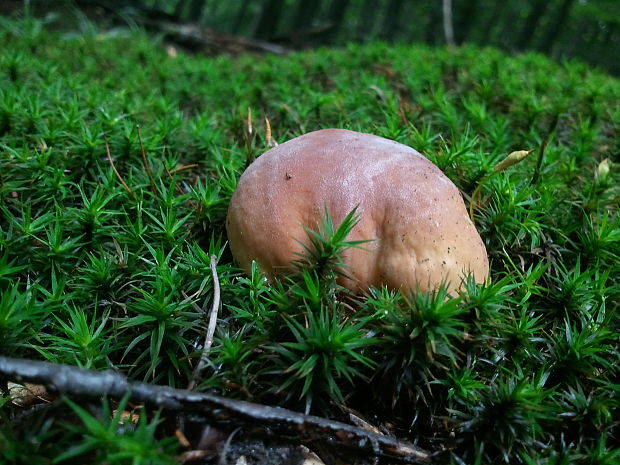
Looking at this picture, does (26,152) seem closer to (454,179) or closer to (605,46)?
(454,179)

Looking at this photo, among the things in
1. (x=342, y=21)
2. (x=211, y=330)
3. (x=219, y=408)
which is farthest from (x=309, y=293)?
(x=342, y=21)

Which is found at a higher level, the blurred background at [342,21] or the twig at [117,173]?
the blurred background at [342,21]

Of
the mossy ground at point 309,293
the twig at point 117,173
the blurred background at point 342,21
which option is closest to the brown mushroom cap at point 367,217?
the mossy ground at point 309,293

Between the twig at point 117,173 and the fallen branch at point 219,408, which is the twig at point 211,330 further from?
the twig at point 117,173

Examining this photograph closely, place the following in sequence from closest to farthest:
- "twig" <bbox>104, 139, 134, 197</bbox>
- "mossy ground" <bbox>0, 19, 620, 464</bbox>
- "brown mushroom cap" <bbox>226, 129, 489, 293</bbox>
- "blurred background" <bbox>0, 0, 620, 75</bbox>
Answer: "mossy ground" <bbox>0, 19, 620, 464</bbox>
"brown mushroom cap" <bbox>226, 129, 489, 293</bbox>
"twig" <bbox>104, 139, 134, 197</bbox>
"blurred background" <bbox>0, 0, 620, 75</bbox>

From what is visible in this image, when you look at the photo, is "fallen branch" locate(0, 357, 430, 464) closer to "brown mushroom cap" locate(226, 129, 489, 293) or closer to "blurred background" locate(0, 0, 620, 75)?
"brown mushroom cap" locate(226, 129, 489, 293)

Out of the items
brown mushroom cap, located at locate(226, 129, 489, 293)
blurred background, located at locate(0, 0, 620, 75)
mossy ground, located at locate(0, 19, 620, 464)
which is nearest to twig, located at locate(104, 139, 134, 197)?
mossy ground, located at locate(0, 19, 620, 464)

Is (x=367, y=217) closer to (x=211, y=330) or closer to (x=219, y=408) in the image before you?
(x=211, y=330)
